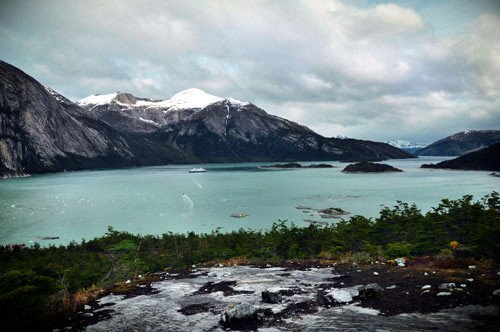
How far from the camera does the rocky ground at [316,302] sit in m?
10.1

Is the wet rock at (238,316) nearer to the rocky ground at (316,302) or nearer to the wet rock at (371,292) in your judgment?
the rocky ground at (316,302)

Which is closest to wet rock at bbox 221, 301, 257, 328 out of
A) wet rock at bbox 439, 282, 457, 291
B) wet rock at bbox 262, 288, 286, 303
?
wet rock at bbox 262, 288, 286, 303

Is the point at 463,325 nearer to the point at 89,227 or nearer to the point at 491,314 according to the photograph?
the point at 491,314

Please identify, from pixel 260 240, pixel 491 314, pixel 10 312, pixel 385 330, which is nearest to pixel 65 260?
pixel 260 240

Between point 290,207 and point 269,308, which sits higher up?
point 269,308

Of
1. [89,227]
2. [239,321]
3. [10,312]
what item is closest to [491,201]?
[239,321]

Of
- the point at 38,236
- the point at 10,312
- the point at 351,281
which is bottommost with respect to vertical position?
the point at 38,236

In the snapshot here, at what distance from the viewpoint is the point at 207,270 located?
19.3 meters

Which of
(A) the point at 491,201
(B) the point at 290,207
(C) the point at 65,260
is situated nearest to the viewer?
(C) the point at 65,260

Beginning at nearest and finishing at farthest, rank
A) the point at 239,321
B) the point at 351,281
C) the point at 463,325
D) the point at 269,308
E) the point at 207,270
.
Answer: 1. the point at 463,325
2. the point at 239,321
3. the point at 269,308
4. the point at 351,281
5. the point at 207,270

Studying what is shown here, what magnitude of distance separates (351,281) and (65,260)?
29317mm

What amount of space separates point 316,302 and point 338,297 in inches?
33.9

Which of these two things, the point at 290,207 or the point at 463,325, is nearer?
the point at 463,325

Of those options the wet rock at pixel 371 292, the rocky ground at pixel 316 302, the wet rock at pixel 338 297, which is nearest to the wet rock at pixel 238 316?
the rocky ground at pixel 316 302
